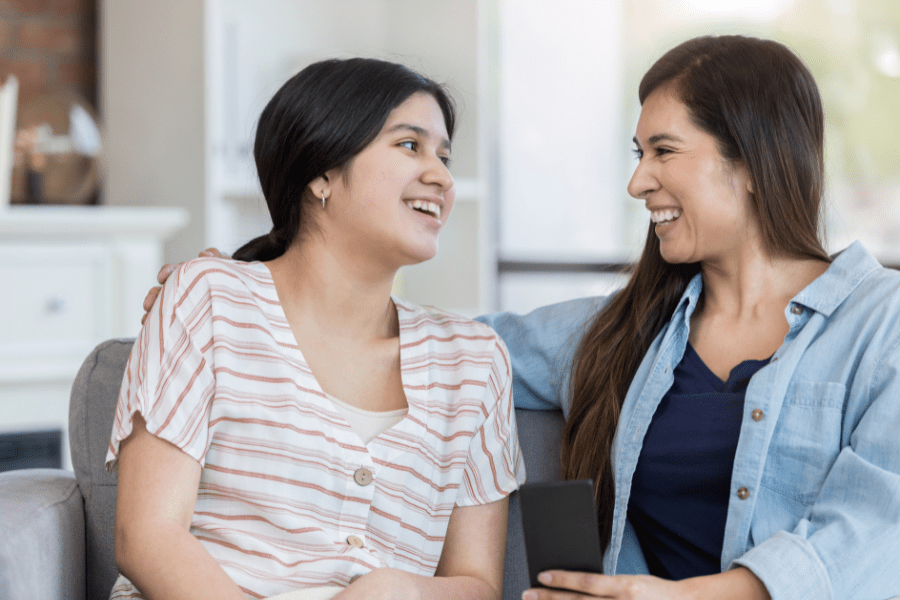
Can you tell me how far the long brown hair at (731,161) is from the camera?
1.30 metres

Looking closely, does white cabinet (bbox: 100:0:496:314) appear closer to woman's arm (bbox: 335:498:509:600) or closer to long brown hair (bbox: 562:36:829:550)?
long brown hair (bbox: 562:36:829:550)

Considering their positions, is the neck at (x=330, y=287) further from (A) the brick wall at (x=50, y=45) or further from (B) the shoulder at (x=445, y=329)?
(A) the brick wall at (x=50, y=45)

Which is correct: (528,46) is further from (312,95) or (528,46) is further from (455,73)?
(312,95)

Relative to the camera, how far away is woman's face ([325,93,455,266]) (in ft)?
Result: 4.26

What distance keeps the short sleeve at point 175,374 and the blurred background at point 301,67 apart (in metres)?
1.36

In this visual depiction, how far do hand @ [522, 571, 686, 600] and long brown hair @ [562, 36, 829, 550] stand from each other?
1.02 ft

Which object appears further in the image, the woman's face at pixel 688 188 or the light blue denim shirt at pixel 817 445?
Answer: the woman's face at pixel 688 188

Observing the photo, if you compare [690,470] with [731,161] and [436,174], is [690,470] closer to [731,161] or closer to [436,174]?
[731,161]

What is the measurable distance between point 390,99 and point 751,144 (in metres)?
0.52

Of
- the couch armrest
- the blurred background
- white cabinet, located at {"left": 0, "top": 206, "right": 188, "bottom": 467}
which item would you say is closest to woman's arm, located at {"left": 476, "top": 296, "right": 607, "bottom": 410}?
the couch armrest

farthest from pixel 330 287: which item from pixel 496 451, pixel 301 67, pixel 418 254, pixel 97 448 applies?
pixel 301 67

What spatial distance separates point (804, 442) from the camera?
1.20 meters

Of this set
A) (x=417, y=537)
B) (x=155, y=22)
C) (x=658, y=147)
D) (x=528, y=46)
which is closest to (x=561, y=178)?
(x=528, y=46)

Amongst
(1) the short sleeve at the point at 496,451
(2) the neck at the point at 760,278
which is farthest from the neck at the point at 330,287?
(2) the neck at the point at 760,278
